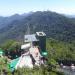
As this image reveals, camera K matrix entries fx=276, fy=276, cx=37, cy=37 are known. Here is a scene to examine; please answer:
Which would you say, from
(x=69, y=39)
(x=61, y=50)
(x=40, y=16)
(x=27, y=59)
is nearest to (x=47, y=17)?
(x=40, y=16)

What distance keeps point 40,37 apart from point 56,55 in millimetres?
7304

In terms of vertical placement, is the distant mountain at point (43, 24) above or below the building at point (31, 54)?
below

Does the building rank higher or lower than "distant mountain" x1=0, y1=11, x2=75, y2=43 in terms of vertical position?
higher

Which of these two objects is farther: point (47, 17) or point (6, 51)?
point (47, 17)

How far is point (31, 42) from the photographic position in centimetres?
3206

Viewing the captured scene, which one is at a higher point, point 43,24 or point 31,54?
point 31,54

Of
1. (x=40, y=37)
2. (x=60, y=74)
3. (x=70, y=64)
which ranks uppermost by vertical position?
(x=40, y=37)

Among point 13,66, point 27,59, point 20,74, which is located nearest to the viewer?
point 20,74

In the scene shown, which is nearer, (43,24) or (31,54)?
(31,54)

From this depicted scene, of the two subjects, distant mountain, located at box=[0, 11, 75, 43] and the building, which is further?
distant mountain, located at box=[0, 11, 75, 43]

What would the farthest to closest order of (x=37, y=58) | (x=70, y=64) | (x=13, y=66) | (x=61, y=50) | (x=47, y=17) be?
(x=47, y=17), (x=61, y=50), (x=70, y=64), (x=37, y=58), (x=13, y=66)

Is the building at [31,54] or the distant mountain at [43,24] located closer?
the building at [31,54]

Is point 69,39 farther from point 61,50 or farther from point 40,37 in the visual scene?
point 40,37

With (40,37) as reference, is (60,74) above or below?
below
